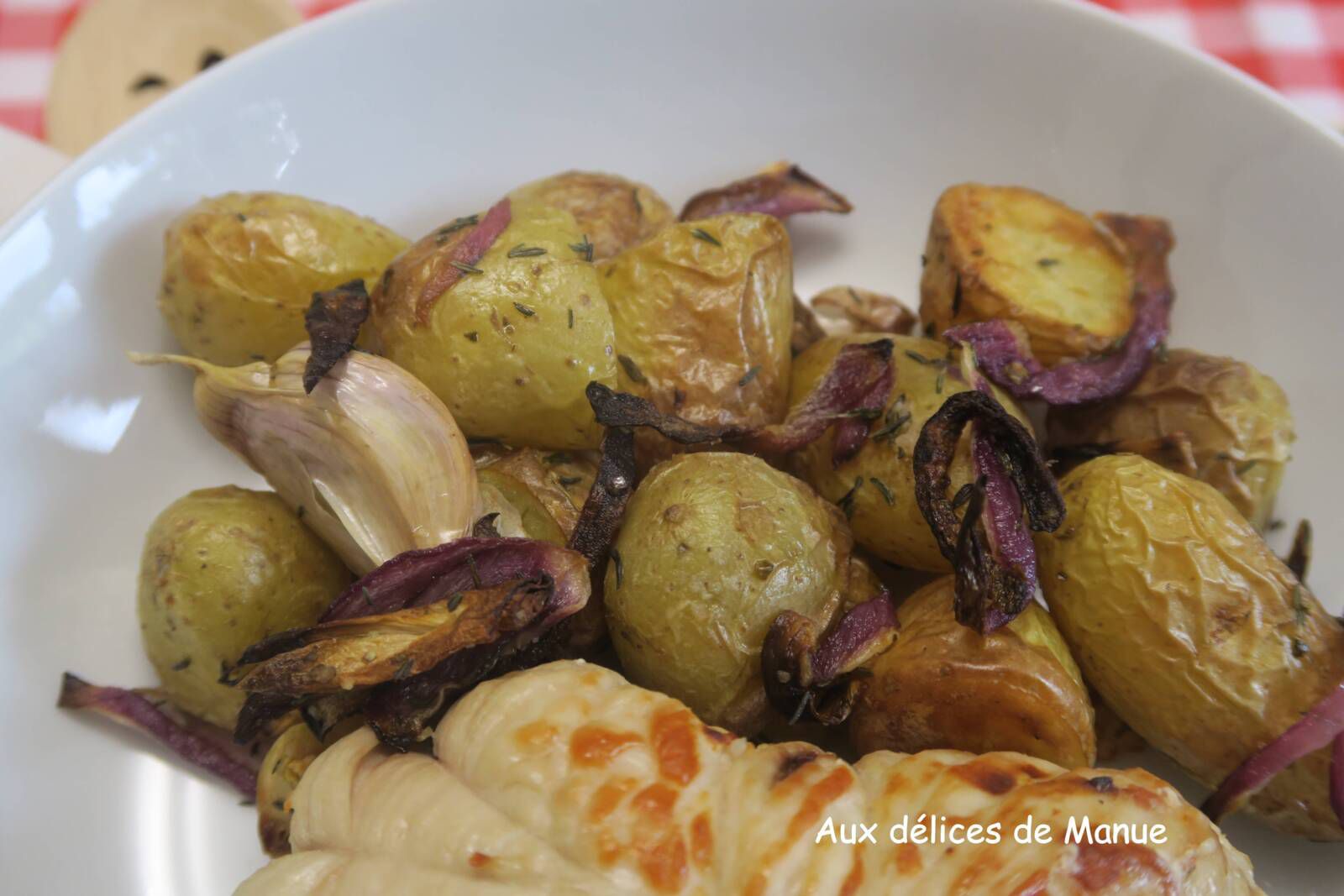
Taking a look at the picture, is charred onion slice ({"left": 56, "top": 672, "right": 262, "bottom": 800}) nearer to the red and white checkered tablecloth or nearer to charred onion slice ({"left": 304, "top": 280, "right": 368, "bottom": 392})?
charred onion slice ({"left": 304, "top": 280, "right": 368, "bottom": 392})

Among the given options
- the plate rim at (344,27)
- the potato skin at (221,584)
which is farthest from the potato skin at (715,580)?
the plate rim at (344,27)

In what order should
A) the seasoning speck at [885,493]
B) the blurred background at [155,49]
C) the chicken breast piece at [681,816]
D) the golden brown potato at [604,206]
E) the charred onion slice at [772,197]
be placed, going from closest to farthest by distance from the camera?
1. the chicken breast piece at [681,816]
2. the seasoning speck at [885,493]
3. the golden brown potato at [604,206]
4. the charred onion slice at [772,197]
5. the blurred background at [155,49]

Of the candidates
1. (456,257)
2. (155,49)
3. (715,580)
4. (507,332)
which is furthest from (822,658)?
(155,49)

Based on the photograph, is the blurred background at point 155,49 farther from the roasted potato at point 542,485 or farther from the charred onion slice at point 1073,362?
the roasted potato at point 542,485

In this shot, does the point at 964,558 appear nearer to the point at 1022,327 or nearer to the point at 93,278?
the point at 1022,327

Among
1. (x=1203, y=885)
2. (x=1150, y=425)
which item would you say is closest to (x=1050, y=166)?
(x=1150, y=425)

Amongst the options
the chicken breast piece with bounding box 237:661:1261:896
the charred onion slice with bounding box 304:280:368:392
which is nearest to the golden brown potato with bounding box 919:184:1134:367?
the chicken breast piece with bounding box 237:661:1261:896

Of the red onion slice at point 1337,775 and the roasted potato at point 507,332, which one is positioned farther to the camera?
the roasted potato at point 507,332
